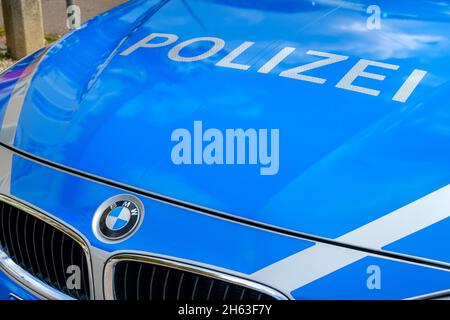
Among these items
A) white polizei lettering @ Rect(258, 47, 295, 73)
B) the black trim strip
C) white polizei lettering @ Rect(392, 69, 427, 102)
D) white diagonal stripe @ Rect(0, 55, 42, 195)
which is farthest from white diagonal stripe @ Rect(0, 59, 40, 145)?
white polizei lettering @ Rect(392, 69, 427, 102)

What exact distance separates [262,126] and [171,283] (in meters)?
0.54

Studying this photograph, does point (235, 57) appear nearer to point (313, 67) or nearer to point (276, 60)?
point (276, 60)

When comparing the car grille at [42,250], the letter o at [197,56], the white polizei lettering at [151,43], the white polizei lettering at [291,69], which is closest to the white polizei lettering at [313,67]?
the white polizei lettering at [291,69]

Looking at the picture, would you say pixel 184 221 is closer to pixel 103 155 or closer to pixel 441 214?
pixel 103 155

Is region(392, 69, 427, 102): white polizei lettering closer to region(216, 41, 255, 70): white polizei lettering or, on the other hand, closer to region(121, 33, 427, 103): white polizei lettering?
region(121, 33, 427, 103): white polizei lettering

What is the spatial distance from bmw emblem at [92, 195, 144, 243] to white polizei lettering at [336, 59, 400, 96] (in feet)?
2.45

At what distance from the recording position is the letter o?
226cm

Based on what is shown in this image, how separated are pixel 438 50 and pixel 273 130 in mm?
680

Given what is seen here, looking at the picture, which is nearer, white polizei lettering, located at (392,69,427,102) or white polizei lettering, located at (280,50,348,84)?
white polizei lettering, located at (392,69,427,102)

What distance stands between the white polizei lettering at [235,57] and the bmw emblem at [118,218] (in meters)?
0.63

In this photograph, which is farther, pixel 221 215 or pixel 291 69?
pixel 291 69

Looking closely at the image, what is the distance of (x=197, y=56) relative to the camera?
226 cm

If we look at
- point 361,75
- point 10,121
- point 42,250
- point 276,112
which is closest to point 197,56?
point 276,112
